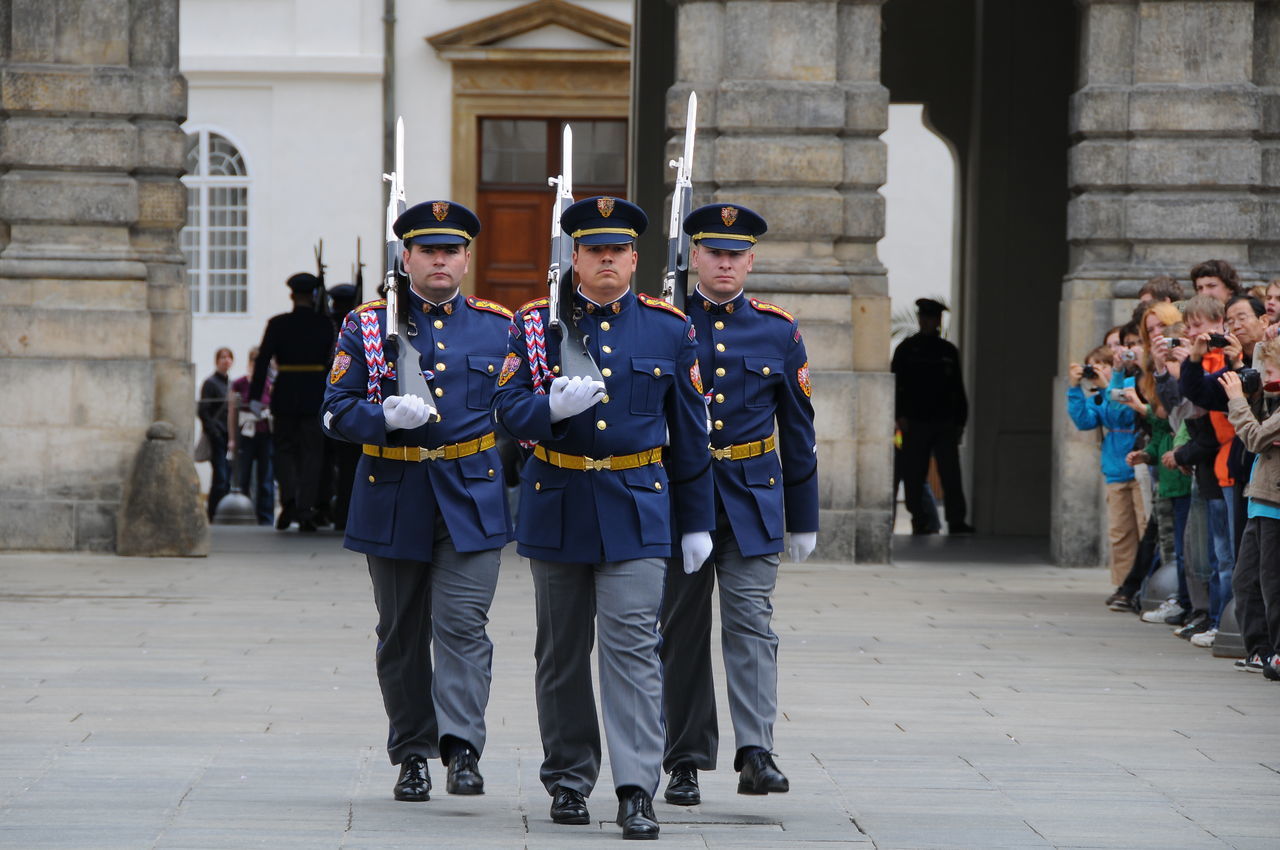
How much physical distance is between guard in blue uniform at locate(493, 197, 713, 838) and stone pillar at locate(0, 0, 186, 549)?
8.25m

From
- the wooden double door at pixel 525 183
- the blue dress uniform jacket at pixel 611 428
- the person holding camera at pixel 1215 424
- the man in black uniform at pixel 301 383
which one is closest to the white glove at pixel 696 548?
the blue dress uniform jacket at pixel 611 428

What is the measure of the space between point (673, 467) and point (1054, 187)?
469 inches

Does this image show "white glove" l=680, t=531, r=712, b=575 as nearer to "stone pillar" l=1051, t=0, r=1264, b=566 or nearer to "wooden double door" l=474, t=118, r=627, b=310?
"stone pillar" l=1051, t=0, r=1264, b=566

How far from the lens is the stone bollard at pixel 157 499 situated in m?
13.9

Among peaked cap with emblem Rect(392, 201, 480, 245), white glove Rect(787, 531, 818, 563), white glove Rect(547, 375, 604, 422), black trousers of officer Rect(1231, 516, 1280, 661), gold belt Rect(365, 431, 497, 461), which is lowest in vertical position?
black trousers of officer Rect(1231, 516, 1280, 661)

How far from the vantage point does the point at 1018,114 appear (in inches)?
703

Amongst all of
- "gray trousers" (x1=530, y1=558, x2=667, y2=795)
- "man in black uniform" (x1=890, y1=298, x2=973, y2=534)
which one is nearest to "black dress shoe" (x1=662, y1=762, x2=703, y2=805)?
"gray trousers" (x1=530, y1=558, x2=667, y2=795)

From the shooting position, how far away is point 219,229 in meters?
28.3

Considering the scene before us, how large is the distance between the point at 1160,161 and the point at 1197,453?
4723 millimetres

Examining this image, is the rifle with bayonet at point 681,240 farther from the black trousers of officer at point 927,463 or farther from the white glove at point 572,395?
the black trousers of officer at point 927,463

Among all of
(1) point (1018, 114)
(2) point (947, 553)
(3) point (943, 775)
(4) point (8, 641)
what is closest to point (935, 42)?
(1) point (1018, 114)

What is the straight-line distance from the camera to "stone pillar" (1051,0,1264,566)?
571 inches

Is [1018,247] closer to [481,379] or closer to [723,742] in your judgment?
[723,742]

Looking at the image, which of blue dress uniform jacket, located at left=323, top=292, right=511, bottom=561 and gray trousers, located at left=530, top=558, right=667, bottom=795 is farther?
blue dress uniform jacket, located at left=323, top=292, right=511, bottom=561
